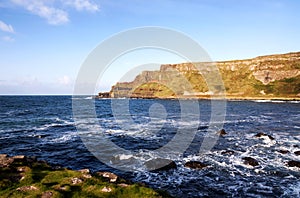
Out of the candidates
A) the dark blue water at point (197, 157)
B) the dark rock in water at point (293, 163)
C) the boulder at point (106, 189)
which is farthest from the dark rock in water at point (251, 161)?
the boulder at point (106, 189)

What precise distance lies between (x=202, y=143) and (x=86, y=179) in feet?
82.6

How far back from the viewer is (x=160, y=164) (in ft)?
82.5

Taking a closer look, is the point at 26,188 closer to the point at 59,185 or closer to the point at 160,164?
the point at 59,185

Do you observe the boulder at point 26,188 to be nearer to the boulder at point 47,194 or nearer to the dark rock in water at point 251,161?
the boulder at point 47,194

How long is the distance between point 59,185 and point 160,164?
544 inches

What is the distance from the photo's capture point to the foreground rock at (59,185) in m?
11.9

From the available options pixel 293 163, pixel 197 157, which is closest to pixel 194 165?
pixel 197 157

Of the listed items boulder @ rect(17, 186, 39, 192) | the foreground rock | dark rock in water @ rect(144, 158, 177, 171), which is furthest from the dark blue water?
boulder @ rect(17, 186, 39, 192)

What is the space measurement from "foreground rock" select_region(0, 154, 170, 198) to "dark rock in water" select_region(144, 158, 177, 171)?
29.5ft

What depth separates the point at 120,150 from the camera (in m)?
31.7

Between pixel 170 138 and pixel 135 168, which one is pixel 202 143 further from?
pixel 135 168

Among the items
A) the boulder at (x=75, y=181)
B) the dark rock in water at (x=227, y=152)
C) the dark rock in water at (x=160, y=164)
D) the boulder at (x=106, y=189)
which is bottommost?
the dark rock in water at (x=160, y=164)

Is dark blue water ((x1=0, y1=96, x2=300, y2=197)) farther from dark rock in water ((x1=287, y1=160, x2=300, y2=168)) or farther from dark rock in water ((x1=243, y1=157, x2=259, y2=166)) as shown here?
dark rock in water ((x1=287, y1=160, x2=300, y2=168))

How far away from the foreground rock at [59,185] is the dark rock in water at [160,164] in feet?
29.5
